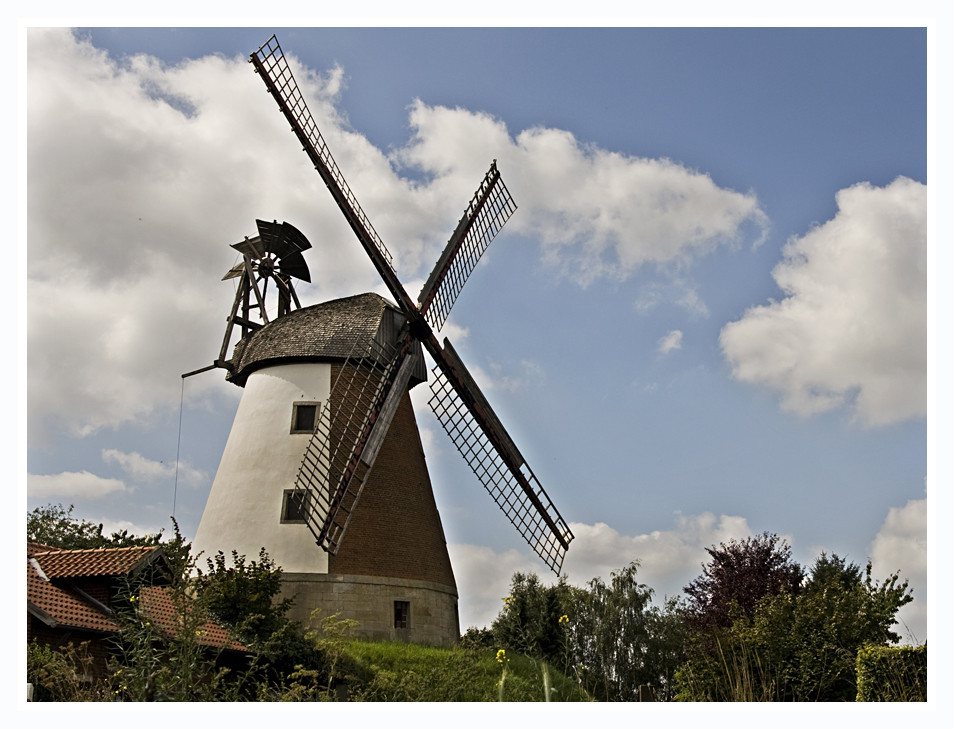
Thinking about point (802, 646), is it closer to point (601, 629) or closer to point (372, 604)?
point (372, 604)

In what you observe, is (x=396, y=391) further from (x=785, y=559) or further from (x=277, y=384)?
(x=785, y=559)

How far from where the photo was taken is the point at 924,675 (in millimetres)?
10305

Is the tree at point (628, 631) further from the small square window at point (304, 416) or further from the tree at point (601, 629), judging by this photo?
the small square window at point (304, 416)

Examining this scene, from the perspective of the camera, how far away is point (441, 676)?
34.3 feet

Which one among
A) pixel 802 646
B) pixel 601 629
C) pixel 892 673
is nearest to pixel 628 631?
pixel 601 629

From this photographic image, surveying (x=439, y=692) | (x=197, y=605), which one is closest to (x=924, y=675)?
(x=439, y=692)

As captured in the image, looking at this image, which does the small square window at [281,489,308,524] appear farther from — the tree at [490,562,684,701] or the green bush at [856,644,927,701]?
the green bush at [856,644,927,701]

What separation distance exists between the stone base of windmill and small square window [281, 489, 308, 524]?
1.11 m

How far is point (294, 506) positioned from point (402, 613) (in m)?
3.09

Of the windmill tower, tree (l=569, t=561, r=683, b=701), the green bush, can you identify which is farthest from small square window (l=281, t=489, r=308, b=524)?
the green bush

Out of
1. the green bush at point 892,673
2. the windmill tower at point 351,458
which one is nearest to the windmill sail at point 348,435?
the windmill tower at point 351,458

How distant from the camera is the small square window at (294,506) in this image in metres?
18.3

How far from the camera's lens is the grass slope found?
32.5 feet

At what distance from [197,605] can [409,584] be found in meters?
11.6
